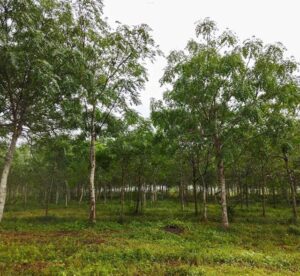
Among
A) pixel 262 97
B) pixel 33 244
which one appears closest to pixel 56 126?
pixel 33 244

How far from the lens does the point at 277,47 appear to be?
19.0m

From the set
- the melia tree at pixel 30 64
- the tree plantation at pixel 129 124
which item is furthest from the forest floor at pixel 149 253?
the melia tree at pixel 30 64

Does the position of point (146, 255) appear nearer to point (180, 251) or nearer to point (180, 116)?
point (180, 251)

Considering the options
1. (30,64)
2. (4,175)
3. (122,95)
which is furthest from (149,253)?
(122,95)

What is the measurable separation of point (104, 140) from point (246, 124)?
40.5 ft

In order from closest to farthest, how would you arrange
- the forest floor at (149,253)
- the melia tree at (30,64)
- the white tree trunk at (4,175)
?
the forest floor at (149,253), the melia tree at (30,64), the white tree trunk at (4,175)

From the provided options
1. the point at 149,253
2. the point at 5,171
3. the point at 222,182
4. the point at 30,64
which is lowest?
the point at 149,253

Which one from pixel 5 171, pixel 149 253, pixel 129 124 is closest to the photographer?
pixel 149 253

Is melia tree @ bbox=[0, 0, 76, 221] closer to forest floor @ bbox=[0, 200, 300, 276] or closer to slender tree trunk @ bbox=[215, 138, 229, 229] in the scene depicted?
forest floor @ bbox=[0, 200, 300, 276]

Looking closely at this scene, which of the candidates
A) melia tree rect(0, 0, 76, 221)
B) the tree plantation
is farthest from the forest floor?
melia tree rect(0, 0, 76, 221)

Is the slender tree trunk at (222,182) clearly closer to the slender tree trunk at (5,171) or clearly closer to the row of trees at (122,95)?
the row of trees at (122,95)

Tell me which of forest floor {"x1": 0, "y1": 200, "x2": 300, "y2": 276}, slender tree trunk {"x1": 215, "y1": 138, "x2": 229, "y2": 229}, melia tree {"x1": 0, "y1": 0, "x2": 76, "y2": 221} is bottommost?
forest floor {"x1": 0, "y1": 200, "x2": 300, "y2": 276}

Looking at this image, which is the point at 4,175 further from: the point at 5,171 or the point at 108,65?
the point at 108,65

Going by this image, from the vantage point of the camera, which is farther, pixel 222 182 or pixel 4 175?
pixel 222 182
